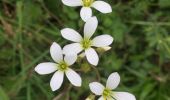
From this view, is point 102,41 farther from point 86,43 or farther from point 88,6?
point 88,6

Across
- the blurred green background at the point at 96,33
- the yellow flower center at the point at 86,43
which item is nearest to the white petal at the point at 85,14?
the yellow flower center at the point at 86,43

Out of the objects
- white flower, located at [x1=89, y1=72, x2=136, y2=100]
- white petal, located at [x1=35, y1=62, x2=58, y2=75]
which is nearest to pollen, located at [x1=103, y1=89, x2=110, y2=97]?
white flower, located at [x1=89, y1=72, x2=136, y2=100]

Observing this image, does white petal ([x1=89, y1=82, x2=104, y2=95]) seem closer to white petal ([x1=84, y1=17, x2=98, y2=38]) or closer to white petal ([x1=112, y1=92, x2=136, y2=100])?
white petal ([x1=112, y1=92, x2=136, y2=100])

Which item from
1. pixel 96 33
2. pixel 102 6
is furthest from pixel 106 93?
pixel 96 33

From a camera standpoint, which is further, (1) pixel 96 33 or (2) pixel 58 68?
(1) pixel 96 33

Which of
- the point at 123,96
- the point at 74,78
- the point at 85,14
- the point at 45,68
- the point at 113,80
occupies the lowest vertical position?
the point at 123,96

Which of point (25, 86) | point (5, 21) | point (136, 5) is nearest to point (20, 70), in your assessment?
point (25, 86)
